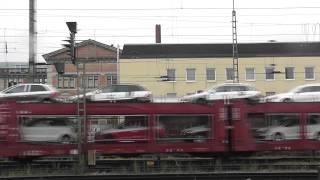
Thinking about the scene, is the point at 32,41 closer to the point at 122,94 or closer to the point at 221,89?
the point at 122,94

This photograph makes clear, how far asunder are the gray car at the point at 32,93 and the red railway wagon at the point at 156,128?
13.2ft

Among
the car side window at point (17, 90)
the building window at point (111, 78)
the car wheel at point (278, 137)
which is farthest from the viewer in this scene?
the building window at point (111, 78)

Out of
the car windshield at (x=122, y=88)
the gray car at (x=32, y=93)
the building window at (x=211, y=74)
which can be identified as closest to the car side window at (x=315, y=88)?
the car windshield at (x=122, y=88)

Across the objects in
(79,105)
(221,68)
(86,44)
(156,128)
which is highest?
(86,44)

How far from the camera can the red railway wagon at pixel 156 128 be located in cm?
2280

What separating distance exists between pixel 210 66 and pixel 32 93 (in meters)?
37.1

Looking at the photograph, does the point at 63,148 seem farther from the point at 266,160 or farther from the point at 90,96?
the point at 266,160

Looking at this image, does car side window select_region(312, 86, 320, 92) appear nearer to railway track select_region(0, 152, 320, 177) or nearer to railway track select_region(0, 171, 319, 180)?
railway track select_region(0, 152, 320, 177)

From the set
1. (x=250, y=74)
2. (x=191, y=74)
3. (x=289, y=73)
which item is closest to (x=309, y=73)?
(x=289, y=73)

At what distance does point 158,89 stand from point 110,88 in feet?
112

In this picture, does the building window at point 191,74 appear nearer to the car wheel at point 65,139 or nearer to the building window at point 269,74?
the building window at point 269,74

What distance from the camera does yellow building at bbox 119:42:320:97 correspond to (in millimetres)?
61938

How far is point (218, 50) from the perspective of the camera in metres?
63.9

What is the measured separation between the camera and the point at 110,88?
27.9m
